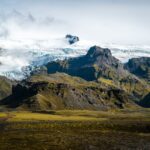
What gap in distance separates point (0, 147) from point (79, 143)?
29.8m

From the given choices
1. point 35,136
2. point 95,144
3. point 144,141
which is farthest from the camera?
point 35,136

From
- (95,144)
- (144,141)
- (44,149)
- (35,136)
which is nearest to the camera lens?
(44,149)

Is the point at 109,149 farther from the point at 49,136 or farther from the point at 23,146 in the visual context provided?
the point at 49,136

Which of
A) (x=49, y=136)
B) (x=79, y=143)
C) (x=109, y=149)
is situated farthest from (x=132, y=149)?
(x=49, y=136)

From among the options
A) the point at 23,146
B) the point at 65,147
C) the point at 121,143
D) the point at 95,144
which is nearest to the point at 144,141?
the point at 121,143

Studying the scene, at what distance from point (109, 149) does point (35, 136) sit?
4562 cm

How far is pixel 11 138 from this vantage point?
562 feet

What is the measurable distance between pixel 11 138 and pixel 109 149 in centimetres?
4547

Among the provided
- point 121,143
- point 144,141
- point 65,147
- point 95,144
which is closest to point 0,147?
point 65,147

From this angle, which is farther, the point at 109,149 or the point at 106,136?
the point at 106,136

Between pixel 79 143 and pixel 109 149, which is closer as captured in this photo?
pixel 109 149

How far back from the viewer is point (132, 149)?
144 meters

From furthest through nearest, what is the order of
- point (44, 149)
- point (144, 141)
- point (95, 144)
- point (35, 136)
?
point (35, 136)
point (144, 141)
point (95, 144)
point (44, 149)

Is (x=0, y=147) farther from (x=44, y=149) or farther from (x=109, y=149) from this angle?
(x=109, y=149)
